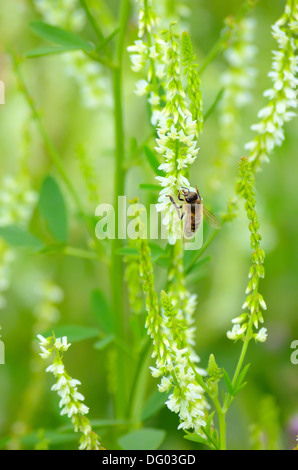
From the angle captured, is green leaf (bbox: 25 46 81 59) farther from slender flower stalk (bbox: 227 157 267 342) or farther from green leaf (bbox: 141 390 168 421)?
green leaf (bbox: 141 390 168 421)

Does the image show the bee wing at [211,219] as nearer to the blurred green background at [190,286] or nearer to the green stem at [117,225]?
the green stem at [117,225]

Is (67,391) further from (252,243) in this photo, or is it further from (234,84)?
(234,84)

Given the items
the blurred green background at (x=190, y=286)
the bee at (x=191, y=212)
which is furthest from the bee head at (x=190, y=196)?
the blurred green background at (x=190, y=286)

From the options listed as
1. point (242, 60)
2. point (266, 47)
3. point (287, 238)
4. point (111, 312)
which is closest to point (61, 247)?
point (111, 312)

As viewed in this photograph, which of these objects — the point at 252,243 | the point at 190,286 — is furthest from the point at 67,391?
the point at 190,286

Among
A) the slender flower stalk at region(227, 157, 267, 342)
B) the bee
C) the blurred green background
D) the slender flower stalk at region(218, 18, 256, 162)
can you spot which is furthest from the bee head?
the blurred green background

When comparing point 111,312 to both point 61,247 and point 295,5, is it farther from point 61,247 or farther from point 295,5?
point 295,5
